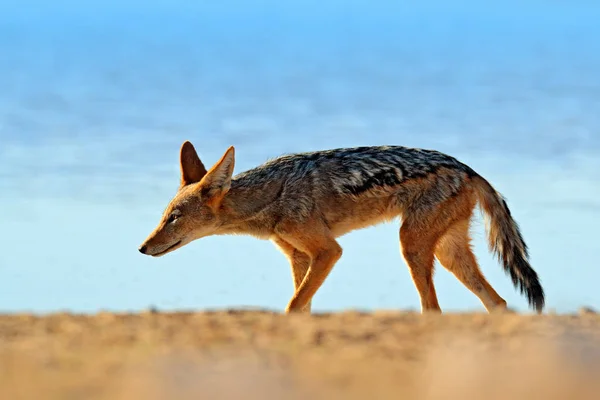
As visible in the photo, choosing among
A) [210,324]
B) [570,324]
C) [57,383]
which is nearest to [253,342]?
[210,324]

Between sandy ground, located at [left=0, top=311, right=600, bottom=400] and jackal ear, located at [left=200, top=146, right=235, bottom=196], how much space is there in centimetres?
343

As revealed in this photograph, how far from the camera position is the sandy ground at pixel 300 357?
409 cm

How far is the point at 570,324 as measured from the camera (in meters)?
6.55

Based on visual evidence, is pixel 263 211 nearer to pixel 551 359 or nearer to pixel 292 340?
pixel 292 340

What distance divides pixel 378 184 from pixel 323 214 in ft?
2.18

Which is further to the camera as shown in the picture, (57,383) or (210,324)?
(210,324)

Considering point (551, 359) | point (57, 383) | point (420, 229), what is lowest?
point (57, 383)

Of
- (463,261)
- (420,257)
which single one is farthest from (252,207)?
(463,261)

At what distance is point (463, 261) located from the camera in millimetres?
9922

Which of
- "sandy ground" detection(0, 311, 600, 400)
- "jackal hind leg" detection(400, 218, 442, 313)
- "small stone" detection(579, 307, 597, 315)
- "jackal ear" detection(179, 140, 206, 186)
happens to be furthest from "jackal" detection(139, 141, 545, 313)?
"sandy ground" detection(0, 311, 600, 400)

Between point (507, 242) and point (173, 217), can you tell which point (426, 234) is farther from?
point (173, 217)

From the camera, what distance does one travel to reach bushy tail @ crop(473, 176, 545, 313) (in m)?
9.97

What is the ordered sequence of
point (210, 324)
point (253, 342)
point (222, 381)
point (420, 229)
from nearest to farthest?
point (222, 381), point (253, 342), point (210, 324), point (420, 229)

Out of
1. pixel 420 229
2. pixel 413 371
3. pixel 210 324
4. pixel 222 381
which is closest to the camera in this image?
pixel 222 381
